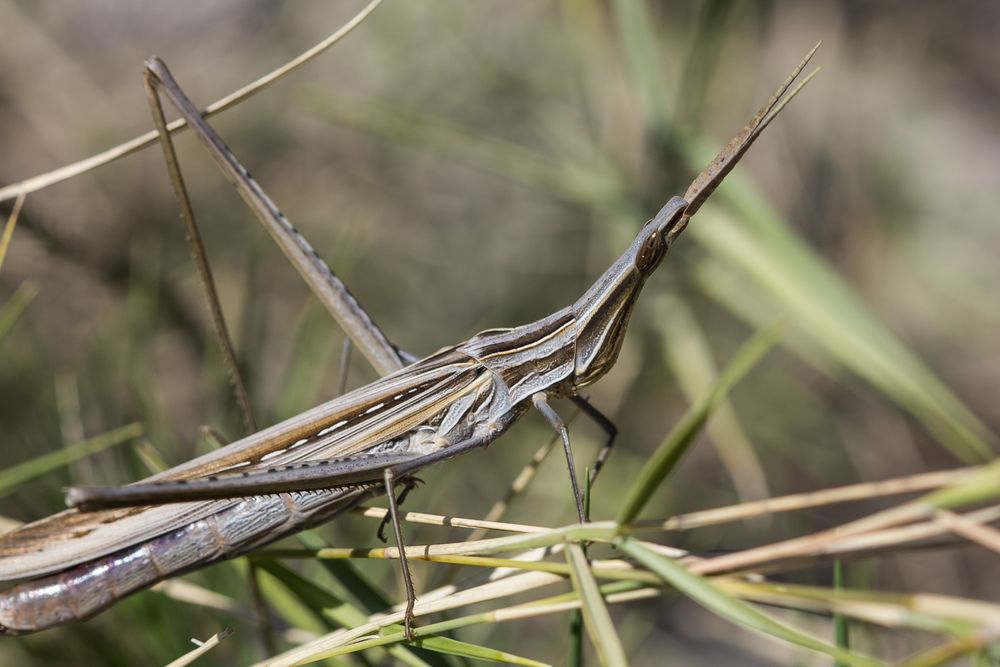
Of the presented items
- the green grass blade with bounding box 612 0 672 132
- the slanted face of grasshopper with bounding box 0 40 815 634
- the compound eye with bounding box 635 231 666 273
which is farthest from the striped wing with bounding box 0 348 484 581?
the green grass blade with bounding box 612 0 672 132

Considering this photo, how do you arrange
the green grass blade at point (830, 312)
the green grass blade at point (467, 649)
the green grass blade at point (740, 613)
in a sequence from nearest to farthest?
the green grass blade at point (740, 613)
the green grass blade at point (467, 649)
the green grass blade at point (830, 312)

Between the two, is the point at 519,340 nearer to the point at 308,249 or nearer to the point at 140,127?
the point at 308,249

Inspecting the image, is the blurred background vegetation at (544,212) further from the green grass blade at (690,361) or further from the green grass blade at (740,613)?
the green grass blade at (740,613)

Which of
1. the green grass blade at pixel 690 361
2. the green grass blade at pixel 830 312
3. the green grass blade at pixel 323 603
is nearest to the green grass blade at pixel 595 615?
the green grass blade at pixel 323 603

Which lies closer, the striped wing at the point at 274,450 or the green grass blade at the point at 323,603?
the green grass blade at the point at 323,603

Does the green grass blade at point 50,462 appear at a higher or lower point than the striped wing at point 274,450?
higher

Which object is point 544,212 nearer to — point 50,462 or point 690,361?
point 690,361

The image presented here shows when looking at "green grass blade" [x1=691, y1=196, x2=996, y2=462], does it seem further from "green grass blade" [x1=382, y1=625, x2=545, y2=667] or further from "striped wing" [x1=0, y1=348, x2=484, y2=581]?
"green grass blade" [x1=382, y1=625, x2=545, y2=667]
